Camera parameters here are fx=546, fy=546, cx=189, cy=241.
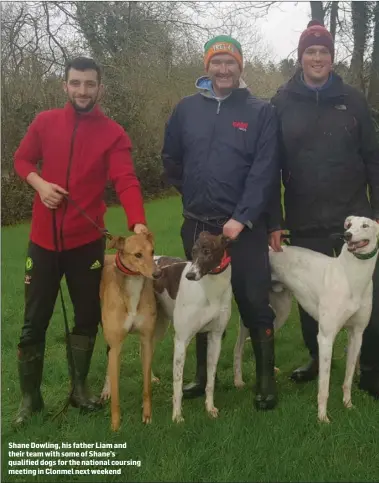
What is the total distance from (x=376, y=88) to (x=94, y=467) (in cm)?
1151

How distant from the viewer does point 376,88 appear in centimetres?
1274

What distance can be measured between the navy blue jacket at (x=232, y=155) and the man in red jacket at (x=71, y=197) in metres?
0.54

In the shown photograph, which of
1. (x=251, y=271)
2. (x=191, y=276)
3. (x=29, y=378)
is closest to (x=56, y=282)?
(x=29, y=378)

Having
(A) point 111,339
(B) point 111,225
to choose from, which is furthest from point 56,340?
(B) point 111,225

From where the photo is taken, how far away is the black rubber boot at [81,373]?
4.68m

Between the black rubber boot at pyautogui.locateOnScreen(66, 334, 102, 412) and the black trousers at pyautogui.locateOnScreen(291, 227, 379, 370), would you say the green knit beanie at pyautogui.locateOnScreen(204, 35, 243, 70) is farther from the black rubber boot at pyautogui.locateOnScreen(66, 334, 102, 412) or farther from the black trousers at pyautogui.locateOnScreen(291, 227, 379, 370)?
the black rubber boot at pyautogui.locateOnScreen(66, 334, 102, 412)

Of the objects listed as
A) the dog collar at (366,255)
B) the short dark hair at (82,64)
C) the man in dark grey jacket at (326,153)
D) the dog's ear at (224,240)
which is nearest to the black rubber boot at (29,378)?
the dog's ear at (224,240)

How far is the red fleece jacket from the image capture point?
13.8 feet

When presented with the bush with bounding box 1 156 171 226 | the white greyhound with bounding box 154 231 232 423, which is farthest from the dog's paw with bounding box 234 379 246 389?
the bush with bounding box 1 156 171 226

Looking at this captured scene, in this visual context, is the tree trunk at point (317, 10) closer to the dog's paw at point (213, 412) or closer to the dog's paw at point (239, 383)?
the dog's paw at point (239, 383)

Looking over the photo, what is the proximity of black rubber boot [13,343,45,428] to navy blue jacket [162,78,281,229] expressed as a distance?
1.79m

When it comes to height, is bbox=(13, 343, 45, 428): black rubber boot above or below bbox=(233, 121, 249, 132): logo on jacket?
below

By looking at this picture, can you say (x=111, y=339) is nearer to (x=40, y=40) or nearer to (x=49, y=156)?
(x=49, y=156)

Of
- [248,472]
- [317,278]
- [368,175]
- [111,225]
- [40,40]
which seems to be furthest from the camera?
[40,40]
